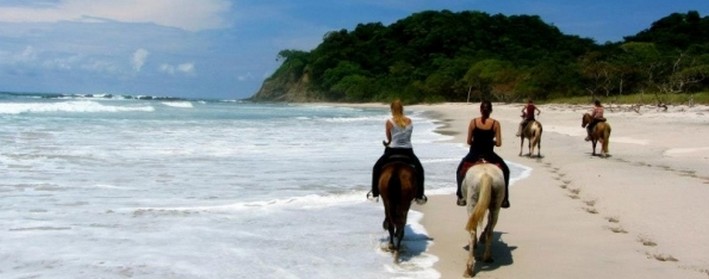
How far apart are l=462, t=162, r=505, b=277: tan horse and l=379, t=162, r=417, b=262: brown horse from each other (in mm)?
579

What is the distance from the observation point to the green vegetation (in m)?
73.6

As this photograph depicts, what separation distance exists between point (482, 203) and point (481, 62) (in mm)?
99230

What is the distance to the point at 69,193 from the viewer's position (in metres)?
10.4

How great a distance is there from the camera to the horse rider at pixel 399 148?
293 inches

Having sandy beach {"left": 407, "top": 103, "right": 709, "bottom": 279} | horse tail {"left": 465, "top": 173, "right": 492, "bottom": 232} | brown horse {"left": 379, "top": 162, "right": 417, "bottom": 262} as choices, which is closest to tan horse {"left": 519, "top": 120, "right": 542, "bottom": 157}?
sandy beach {"left": 407, "top": 103, "right": 709, "bottom": 279}

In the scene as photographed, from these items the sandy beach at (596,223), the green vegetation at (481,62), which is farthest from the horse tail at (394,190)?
the green vegetation at (481,62)

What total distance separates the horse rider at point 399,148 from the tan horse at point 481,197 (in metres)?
0.65

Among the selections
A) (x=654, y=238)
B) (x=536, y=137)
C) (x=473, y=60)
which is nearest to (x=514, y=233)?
(x=654, y=238)

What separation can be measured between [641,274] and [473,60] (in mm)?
115618

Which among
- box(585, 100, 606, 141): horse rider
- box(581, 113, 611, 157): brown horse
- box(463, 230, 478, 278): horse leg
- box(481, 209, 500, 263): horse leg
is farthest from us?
box(585, 100, 606, 141): horse rider

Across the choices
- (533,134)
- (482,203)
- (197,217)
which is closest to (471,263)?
(482,203)

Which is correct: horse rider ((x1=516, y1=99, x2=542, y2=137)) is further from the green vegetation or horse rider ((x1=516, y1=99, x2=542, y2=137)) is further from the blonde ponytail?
the green vegetation

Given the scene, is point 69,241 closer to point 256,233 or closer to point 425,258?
point 256,233

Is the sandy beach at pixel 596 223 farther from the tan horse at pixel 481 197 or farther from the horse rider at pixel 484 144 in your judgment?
the horse rider at pixel 484 144
